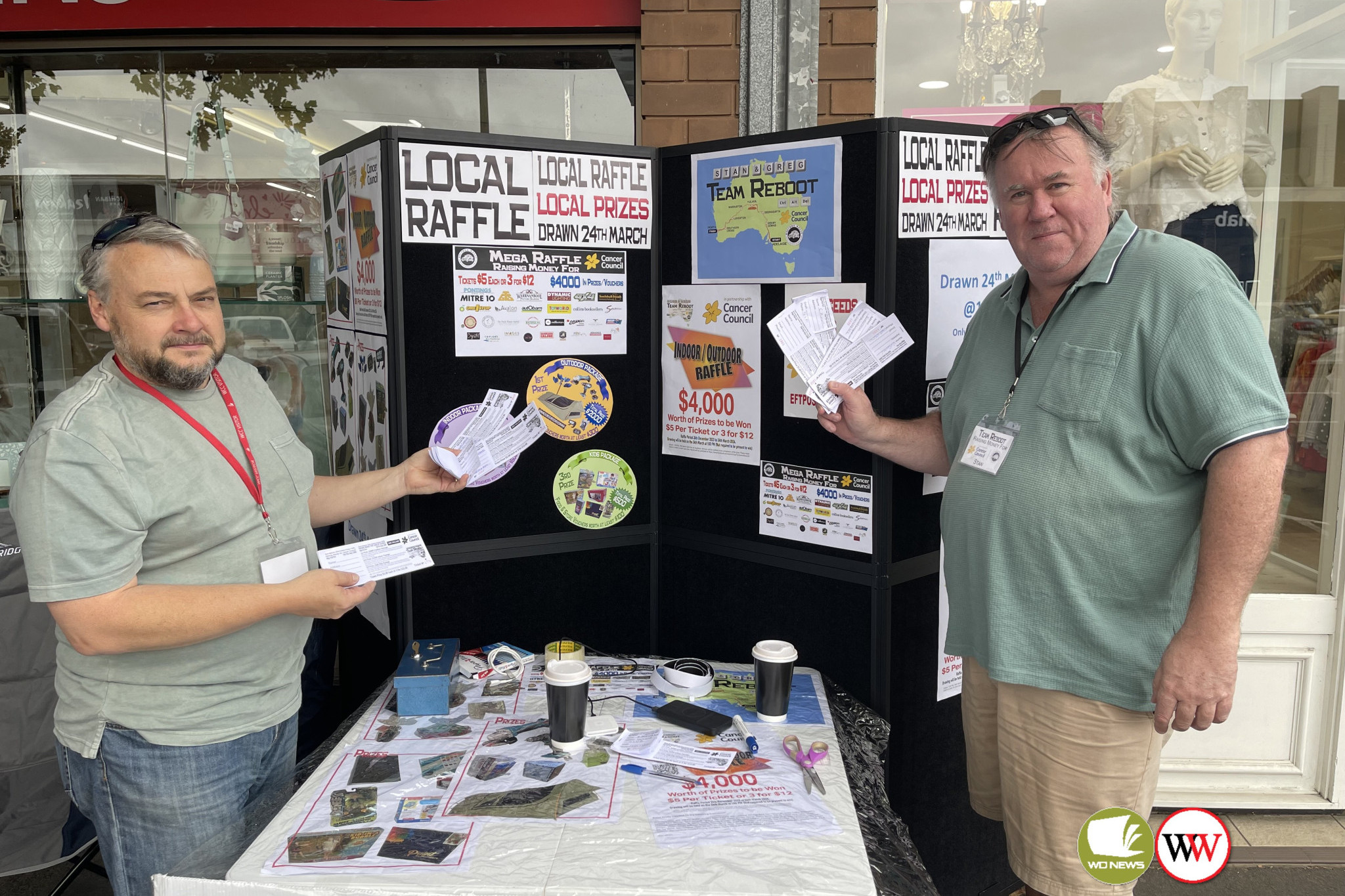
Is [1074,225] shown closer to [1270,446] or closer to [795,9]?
[1270,446]

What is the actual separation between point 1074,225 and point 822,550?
90 centimetres

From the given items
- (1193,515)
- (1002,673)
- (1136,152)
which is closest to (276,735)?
(1002,673)

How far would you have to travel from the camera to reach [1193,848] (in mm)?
2682

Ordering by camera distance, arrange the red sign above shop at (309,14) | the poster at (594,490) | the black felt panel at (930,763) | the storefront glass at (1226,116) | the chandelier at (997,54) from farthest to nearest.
Answer: the red sign above shop at (309,14), the chandelier at (997,54), the storefront glass at (1226,116), the poster at (594,490), the black felt panel at (930,763)

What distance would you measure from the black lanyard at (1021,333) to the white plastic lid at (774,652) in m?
0.62

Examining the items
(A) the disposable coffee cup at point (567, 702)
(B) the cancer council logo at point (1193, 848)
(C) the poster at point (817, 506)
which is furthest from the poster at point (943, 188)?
(B) the cancer council logo at point (1193, 848)

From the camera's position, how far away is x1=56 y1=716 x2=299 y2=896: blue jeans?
1.56m

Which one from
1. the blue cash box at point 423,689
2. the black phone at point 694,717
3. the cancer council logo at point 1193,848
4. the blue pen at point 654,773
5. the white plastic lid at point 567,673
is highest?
the white plastic lid at point 567,673

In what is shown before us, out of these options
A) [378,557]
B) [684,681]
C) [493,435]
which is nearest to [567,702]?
[684,681]

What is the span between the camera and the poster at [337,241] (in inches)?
91.6

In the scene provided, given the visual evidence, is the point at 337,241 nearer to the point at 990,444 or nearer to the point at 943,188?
the point at 943,188

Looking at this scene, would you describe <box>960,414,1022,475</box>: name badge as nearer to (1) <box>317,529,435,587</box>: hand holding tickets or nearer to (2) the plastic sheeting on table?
(2) the plastic sheeting on table

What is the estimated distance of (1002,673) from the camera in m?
1.72

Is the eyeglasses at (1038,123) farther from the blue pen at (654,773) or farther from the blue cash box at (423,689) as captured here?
the blue cash box at (423,689)
